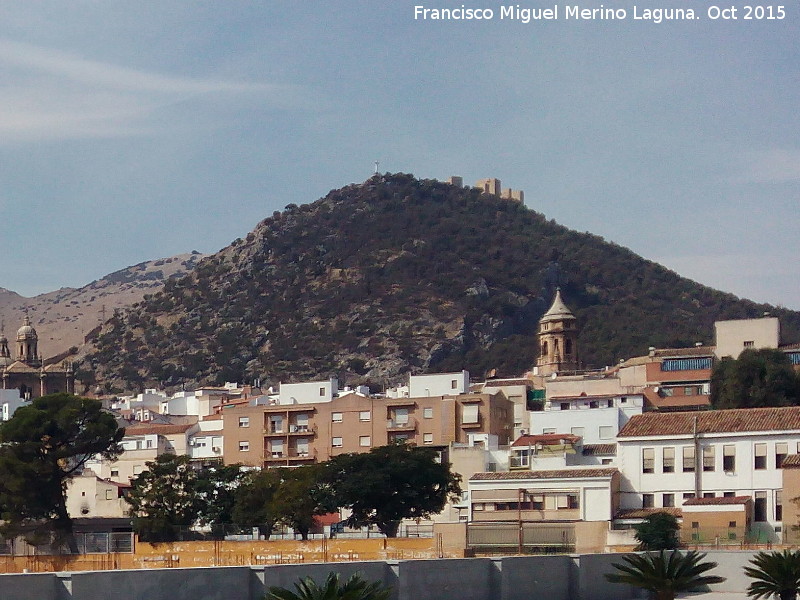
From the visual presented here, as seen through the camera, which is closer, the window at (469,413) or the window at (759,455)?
the window at (759,455)

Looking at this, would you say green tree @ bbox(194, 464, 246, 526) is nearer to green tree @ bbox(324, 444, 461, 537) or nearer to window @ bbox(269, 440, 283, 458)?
green tree @ bbox(324, 444, 461, 537)

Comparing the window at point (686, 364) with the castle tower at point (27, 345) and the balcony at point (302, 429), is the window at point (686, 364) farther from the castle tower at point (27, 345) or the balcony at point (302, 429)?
the castle tower at point (27, 345)

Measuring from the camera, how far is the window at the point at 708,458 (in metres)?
72.6

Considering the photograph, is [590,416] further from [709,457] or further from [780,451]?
[780,451]

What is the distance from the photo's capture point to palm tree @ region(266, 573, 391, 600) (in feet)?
78.3

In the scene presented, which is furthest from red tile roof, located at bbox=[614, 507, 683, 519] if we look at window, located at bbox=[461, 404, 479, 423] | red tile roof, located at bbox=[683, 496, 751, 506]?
window, located at bbox=[461, 404, 479, 423]

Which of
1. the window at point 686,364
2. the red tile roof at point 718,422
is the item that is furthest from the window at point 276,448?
the red tile roof at point 718,422

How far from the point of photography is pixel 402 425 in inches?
3957

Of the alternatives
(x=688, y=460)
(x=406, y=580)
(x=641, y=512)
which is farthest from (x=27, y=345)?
(x=406, y=580)

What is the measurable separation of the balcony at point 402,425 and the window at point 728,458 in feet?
103

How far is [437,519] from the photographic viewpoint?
82.6 m

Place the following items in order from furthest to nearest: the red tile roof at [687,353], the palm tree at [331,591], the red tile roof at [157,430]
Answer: the red tile roof at [157,430] → the red tile roof at [687,353] → the palm tree at [331,591]

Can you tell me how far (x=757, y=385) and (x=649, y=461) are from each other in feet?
60.7

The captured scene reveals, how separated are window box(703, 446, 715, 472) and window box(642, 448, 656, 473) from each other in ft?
8.26
